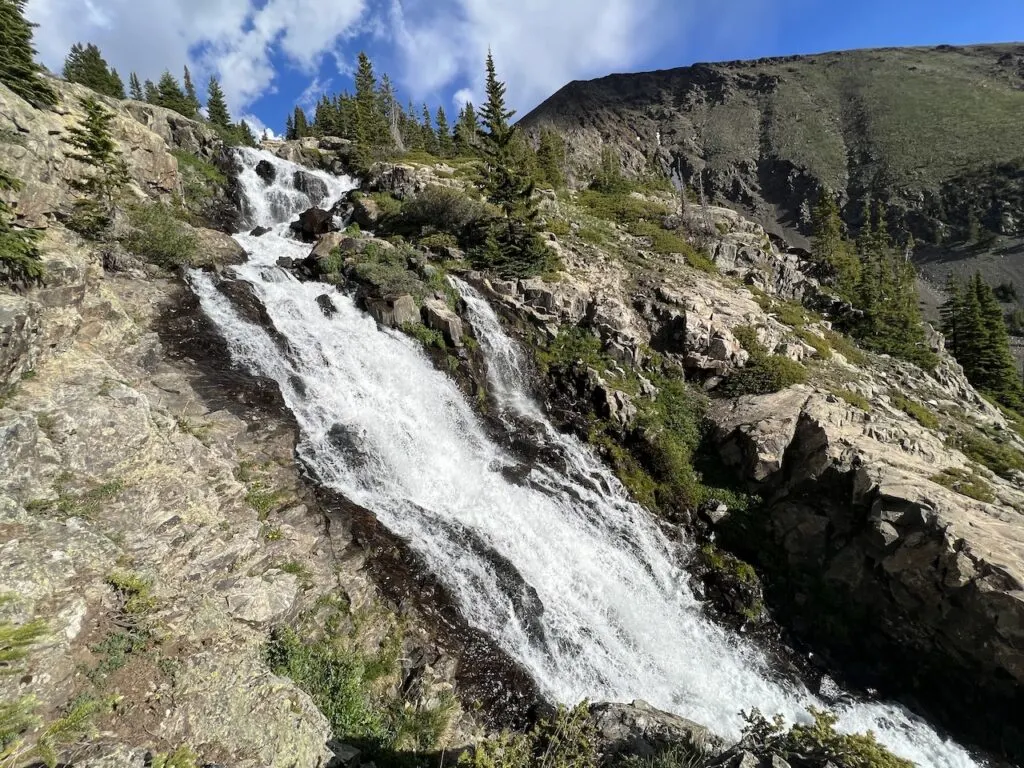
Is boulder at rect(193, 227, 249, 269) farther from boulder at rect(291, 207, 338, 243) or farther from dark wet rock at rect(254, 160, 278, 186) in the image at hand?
dark wet rock at rect(254, 160, 278, 186)

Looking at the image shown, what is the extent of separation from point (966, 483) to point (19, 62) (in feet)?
165

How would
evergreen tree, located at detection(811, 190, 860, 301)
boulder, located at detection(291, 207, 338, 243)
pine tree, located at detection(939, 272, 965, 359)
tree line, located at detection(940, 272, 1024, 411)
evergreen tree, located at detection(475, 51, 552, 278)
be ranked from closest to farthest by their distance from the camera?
evergreen tree, located at detection(475, 51, 552, 278), boulder, located at detection(291, 207, 338, 243), tree line, located at detection(940, 272, 1024, 411), evergreen tree, located at detection(811, 190, 860, 301), pine tree, located at detection(939, 272, 965, 359)

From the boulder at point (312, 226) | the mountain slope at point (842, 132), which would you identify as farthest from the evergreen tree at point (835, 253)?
the mountain slope at point (842, 132)

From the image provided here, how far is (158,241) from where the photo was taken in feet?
73.8

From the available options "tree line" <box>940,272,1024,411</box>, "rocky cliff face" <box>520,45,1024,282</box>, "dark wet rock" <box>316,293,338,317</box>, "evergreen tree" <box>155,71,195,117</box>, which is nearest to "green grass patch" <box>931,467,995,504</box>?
"dark wet rock" <box>316,293,338,317</box>

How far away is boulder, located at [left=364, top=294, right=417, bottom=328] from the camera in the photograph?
24453 millimetres

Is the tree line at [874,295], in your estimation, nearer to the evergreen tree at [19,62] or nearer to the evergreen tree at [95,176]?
the evergreen tree at [95,176]

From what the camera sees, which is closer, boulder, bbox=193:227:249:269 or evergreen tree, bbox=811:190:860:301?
boulder, bbox=193:227:249:269

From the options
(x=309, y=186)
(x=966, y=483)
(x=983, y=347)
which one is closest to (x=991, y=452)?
(x=966, y=483)

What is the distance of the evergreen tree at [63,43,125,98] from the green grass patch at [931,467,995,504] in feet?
279

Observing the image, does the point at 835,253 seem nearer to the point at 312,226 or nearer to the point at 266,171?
the point at 312,226

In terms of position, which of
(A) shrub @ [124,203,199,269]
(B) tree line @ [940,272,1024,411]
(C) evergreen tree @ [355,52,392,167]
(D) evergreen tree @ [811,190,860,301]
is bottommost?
(B) tree line @ [940,272,1024,411]

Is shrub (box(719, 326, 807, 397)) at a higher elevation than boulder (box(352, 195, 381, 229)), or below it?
below

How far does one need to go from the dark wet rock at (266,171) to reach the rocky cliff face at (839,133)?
79.6m
